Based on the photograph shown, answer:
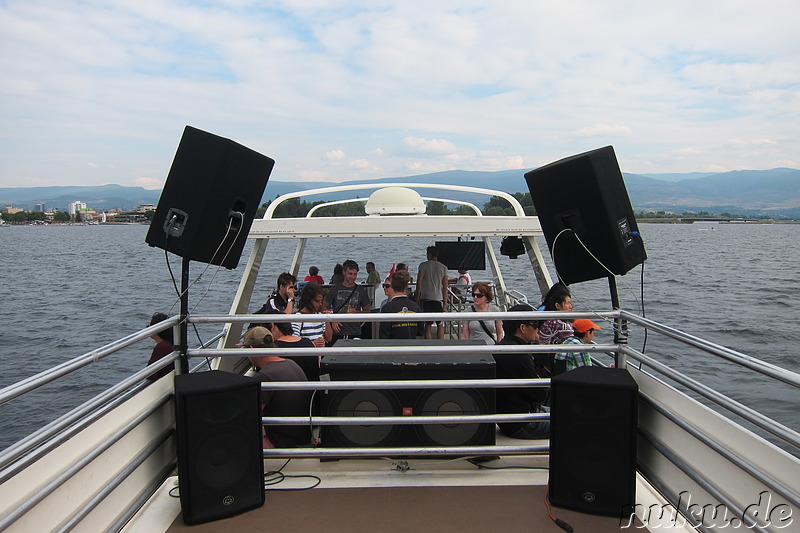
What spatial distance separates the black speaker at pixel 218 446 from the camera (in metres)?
3.20

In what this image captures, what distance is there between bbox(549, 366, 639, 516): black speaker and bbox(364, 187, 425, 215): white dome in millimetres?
3815

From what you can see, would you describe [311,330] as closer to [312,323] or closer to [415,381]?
[312,323]

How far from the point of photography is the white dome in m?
6.85

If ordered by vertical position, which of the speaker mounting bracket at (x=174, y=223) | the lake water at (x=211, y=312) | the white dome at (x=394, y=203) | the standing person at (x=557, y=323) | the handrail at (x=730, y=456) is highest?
the white dome at (x=394, y=203)

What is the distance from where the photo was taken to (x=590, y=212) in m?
3.87

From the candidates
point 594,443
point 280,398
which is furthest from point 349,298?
point 594,443

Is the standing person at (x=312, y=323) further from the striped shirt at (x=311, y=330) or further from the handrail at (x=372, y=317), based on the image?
the handrail at (x=372, y=317)

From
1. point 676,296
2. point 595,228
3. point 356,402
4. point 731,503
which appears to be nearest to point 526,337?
point 595,228

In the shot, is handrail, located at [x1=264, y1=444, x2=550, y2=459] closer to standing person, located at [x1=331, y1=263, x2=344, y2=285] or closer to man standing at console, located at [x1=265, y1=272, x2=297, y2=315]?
man standing at console, located at [x1=265, y1=272, x2=297, y2=315]

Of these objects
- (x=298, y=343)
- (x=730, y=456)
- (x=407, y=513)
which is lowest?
(x=407, y=513)

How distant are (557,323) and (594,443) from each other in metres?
2.27

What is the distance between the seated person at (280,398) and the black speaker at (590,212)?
212 centimetres

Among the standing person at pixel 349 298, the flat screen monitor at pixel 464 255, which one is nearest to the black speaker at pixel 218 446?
the standing person at pixel 349 298

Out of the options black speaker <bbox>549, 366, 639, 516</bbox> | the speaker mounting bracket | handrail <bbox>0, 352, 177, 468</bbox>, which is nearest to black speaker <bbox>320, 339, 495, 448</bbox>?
black speaker <bbox>549, 366, 639, 516</bbox>
